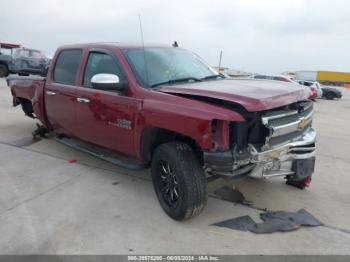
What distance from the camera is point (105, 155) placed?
15.4 feet

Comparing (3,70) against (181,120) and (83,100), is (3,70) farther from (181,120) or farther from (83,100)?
(181,120)

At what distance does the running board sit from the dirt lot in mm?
308

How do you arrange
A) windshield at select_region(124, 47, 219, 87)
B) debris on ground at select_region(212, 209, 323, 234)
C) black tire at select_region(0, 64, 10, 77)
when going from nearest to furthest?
debris on ground at select_region(212, 209, 323, 234)
windshield at select_region(124, 47, 219, 87)
black tire at select_region(0, 64, 10, 77)

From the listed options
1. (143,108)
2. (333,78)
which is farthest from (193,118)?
(333,78)

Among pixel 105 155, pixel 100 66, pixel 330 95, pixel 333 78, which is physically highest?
pixel 100 66

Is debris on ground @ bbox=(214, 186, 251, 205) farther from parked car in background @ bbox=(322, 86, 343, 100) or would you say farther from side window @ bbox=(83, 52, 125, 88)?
parked car in background @ bbox=(322, 86, 343, 100)

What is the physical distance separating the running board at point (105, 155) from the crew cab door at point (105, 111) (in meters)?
0.13

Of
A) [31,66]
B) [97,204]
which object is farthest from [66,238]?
[31,66]

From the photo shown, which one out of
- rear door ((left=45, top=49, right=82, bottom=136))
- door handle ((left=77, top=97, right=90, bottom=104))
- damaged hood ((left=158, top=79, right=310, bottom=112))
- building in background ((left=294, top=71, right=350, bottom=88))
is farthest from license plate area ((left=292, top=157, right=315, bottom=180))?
building in background ((left=294, top=71, right=350, bottom=88))

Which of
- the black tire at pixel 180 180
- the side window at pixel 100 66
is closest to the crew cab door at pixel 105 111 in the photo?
the side window at pixel 100 66

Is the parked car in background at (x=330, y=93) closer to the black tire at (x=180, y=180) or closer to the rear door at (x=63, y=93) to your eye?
the rear door at (x=63, y=93)

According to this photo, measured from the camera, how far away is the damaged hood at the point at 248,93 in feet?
10.0

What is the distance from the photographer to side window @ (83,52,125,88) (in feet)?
13.9

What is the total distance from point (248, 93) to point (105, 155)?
2259mm
